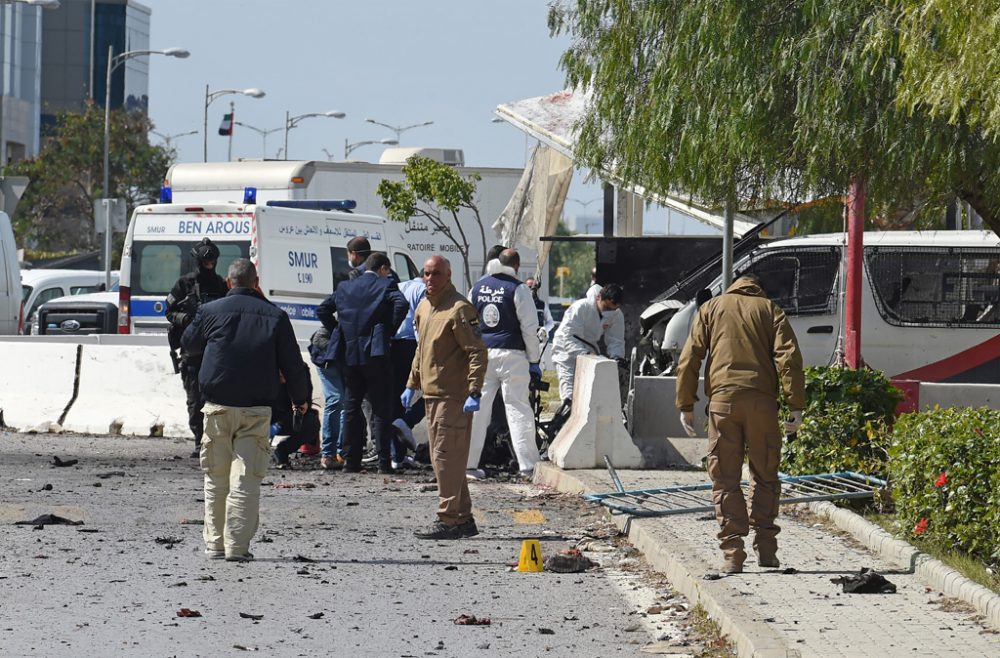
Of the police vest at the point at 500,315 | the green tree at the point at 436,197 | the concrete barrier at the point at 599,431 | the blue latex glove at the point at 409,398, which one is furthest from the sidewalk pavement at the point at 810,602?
the green tree at the point at 436,197

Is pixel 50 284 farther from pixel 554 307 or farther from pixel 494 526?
pixel 494 526

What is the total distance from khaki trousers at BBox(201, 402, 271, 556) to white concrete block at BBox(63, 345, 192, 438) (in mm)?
7741

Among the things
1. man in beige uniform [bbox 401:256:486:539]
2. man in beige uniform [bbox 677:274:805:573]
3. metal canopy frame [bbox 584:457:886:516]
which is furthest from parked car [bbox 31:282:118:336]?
man in beige uniform [bbox 677:274:805:573]

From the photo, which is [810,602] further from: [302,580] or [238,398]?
[238,398]

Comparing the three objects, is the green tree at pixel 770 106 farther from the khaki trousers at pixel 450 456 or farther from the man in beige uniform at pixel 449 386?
the khaki trousers at pixel 450 456

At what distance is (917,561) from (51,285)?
2480 cm

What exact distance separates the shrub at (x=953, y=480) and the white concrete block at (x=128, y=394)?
9.37 metres

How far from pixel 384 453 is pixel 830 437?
13.5 feet

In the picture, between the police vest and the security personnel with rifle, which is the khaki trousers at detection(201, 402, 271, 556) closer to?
the police vest

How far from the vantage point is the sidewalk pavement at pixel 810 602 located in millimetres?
6742

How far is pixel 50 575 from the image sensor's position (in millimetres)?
8680

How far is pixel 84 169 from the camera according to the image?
209 ft

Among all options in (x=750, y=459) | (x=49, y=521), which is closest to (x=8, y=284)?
(x=49, y=521)

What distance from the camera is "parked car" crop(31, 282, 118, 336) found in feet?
83.3
